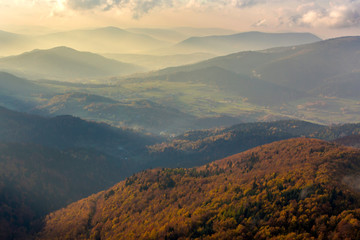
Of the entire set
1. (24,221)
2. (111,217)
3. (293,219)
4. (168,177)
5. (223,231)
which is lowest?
(24,221)

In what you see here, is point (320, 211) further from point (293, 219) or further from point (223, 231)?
point (223, 231)

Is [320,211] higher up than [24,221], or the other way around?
[320,211]

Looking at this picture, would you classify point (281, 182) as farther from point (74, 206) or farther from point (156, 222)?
point (74, 206)

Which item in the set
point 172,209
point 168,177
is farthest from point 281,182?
point 168,177

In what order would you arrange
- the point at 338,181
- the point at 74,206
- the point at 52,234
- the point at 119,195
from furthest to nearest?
the point at 74,206 → the point at 119,195 → the point at 52,234 → the point at 338,181

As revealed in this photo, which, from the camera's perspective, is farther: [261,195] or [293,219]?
[261,195]

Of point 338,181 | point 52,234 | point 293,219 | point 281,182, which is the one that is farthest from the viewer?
point 52,234
